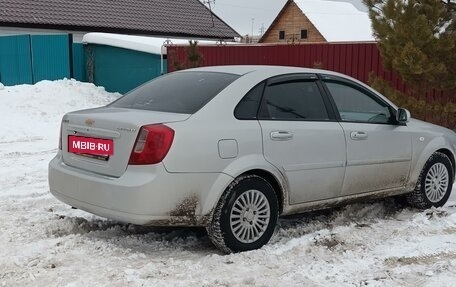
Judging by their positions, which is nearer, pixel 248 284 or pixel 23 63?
pixel 248 284

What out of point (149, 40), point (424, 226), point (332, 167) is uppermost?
point (149, 40)

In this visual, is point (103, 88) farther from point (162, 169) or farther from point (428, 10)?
point (162, 169)

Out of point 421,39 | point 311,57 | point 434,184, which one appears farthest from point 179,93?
point 311,57

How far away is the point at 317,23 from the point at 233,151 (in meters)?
39.2

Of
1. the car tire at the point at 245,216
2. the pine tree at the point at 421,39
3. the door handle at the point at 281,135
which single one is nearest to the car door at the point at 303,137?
the door handle at the point at 281,135

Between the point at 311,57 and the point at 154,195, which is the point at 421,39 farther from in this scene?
the point at 311,57

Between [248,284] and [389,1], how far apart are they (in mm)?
5831

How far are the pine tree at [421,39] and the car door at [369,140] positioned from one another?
2.64 metres

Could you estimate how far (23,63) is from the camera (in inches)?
739

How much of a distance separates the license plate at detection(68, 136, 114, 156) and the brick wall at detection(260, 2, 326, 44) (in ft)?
124

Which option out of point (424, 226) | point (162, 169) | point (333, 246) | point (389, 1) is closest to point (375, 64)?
point (389, 1)

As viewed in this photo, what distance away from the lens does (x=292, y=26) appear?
44000mm

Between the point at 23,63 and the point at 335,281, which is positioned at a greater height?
the point at 23,63

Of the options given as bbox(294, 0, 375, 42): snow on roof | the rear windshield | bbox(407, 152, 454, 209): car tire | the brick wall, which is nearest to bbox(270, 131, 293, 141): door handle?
the rear windshield
